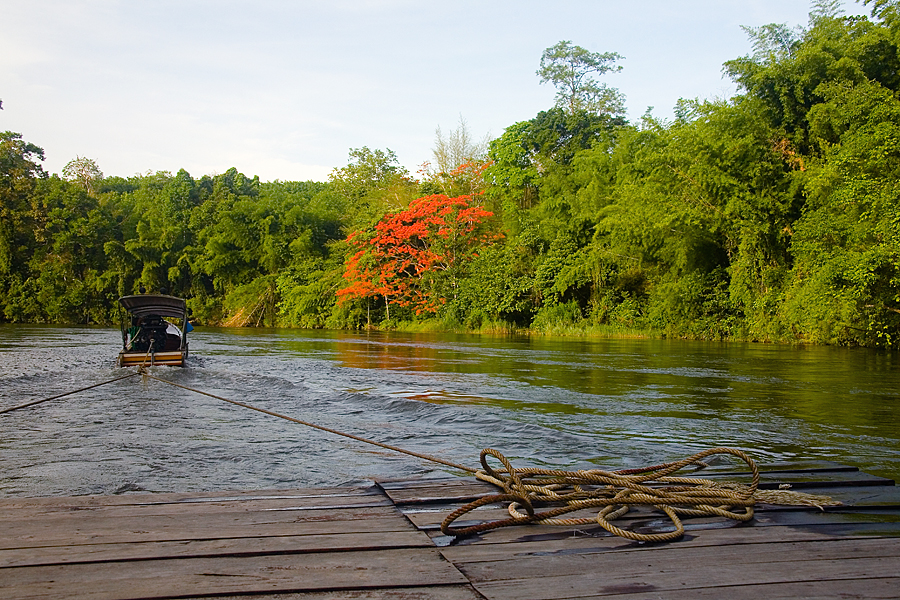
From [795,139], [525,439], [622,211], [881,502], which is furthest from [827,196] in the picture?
[881,502]

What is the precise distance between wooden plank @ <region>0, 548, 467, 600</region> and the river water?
240 centimetres

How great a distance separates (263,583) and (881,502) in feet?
8.27

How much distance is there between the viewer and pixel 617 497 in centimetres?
281

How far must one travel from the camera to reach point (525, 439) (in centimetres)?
622

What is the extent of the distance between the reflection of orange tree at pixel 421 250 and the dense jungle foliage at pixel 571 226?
0.32ft

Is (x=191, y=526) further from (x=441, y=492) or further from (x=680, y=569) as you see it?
(x=680, y=569)

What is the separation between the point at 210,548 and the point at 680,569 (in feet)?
4.78

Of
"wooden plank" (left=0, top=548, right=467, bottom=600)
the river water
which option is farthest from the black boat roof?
"wooden plank" (left=0, top=548, right=467, bottom=600)

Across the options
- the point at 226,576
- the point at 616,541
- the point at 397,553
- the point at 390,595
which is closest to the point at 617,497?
the point at 616,541

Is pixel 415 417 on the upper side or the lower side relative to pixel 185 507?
lower

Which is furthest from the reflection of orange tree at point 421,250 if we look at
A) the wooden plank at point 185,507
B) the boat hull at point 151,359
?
the wooden plank at point 185,507

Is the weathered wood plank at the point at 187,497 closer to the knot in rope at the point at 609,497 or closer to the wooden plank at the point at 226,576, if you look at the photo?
the knot in rope at the point at 609,497

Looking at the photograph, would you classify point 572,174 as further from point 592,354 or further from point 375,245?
point 592,354

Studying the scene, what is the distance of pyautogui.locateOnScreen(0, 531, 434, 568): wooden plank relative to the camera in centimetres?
218
